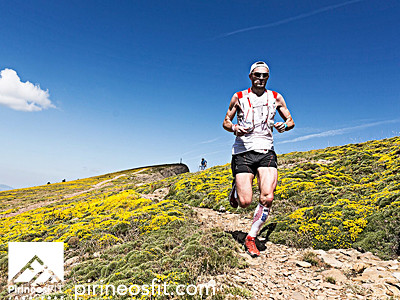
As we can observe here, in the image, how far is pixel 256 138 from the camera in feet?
15.5

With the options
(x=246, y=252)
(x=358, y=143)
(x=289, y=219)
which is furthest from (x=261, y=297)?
(x=358, y=143)

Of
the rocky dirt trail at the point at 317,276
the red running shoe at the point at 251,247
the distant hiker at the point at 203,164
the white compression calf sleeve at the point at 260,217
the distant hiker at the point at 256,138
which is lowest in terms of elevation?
the rocky dirt trail at the point at 317,276

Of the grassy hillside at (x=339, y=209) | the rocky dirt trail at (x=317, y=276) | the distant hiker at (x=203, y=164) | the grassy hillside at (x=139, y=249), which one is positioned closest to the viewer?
the rocky dirt trail at (x=317, y=276)

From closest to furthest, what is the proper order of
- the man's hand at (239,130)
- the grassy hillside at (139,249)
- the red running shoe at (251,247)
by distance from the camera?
the grassy hillside at (139,249), the man's hand at (239,130), the red running shoe at (251,247)

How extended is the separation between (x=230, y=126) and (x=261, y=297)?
3034 mm

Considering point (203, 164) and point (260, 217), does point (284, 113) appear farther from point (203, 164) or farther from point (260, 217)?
point (203, 164)

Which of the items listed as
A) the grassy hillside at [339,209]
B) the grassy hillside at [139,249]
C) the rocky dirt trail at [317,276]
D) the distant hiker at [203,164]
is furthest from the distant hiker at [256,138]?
the distant hiker at [203,164]

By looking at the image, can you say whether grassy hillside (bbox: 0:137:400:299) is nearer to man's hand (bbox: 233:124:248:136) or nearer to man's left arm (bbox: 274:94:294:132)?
man's hand (bbox: 233:124:248:136)

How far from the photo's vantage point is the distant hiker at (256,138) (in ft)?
15.2

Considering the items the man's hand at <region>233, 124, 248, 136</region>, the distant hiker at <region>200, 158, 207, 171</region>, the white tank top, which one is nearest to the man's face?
the white tank top

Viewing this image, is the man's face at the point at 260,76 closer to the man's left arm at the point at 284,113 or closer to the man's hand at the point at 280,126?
the man's left arm at the point at 284,113

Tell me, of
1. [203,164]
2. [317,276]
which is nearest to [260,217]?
[317,276]

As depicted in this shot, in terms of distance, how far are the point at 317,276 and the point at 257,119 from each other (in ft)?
10.0

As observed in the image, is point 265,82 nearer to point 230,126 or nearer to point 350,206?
point 230,126
